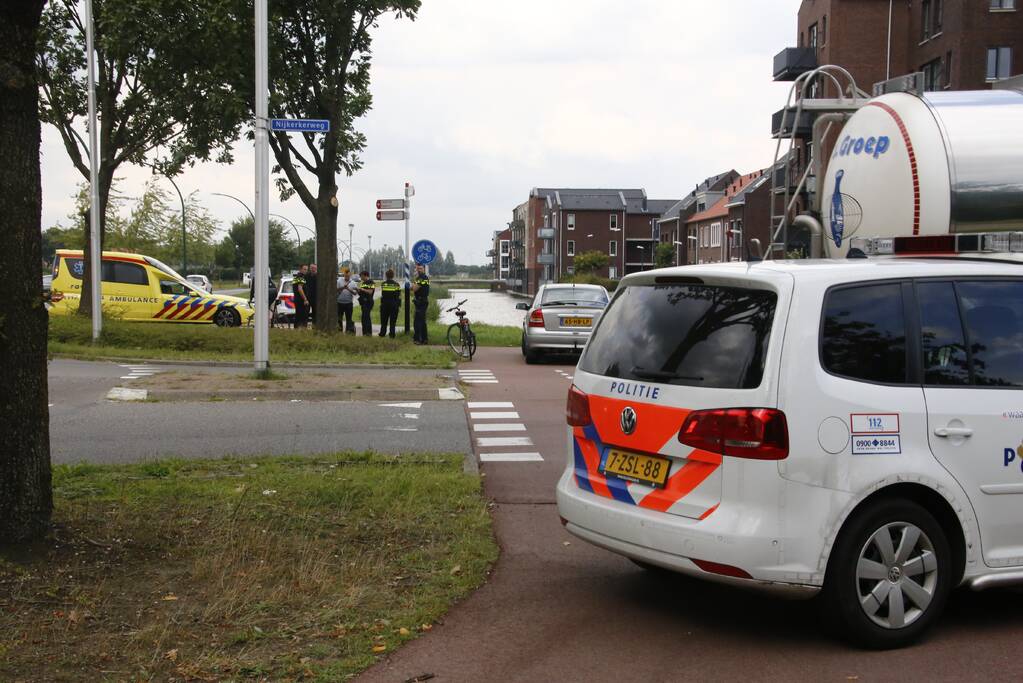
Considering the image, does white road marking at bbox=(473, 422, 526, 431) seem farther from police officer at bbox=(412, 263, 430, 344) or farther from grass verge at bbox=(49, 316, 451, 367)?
→ police officer at bbox=(412, 263, 430, 344)

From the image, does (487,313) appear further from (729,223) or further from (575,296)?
(575,296)

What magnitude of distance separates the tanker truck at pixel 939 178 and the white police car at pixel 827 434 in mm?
1144

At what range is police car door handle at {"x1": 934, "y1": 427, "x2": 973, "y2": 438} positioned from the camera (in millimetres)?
5066

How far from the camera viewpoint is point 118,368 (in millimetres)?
18500

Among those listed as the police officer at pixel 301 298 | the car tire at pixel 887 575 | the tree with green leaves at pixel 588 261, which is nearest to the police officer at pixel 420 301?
the police officer at pixel 301 298

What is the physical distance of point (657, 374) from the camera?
5250 millimetres

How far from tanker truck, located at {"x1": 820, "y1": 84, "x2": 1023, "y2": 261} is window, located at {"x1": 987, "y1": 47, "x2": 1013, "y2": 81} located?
143 ft

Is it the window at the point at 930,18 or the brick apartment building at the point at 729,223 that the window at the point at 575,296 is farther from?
the brick apartment building at the point at 729,223

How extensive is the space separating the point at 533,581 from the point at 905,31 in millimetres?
53984

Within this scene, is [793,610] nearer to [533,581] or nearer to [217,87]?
[533,581]

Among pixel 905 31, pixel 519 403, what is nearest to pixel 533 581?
pixel 519 403

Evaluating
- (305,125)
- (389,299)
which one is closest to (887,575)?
(305,125)

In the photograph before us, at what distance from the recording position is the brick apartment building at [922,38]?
151 feet

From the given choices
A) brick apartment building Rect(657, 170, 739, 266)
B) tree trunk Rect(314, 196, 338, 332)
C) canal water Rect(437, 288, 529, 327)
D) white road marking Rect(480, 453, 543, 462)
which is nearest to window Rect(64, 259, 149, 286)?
tree trunk Rect(314, 196, 338, 332)
